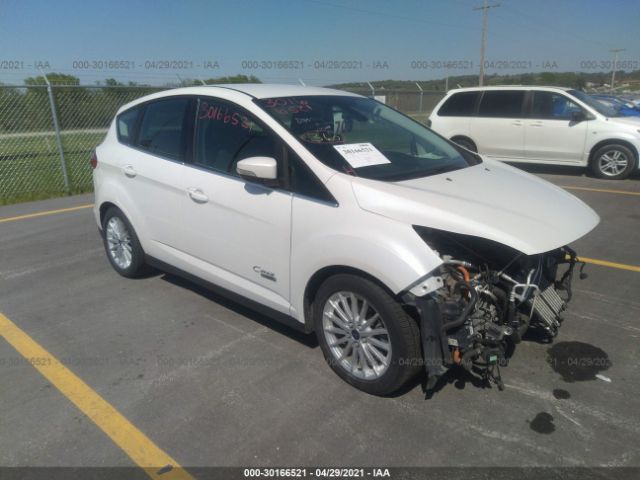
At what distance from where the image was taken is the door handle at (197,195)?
357 centimetres

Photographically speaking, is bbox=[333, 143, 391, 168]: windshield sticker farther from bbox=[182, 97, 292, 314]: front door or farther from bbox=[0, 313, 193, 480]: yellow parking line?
bbox=[0, 313, 193, 480]: yellow parking line

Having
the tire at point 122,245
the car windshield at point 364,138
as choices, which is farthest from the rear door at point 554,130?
the tire at point 122,245

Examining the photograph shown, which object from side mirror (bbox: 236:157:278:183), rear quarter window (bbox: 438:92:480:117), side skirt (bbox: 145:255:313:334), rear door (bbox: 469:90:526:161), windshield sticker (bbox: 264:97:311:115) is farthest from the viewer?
rear quarter window (bbox: 438:92:480:117)

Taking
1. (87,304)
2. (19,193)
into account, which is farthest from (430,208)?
(19,193)

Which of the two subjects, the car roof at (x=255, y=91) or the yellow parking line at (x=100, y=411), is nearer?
the yellow parking line at (x=100, y=411)

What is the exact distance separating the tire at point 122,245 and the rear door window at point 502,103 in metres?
8.59

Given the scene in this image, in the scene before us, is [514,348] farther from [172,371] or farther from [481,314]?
[172,371]

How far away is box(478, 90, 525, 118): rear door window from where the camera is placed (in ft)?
34.1

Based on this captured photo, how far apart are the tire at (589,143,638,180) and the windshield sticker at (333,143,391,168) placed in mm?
7917

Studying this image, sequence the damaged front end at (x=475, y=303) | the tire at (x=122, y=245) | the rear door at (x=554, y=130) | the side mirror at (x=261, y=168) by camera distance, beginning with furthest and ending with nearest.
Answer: the rear door at (x=554, y=130), the tire at (x=122, y=245), the side mirror at (x=261, y=168), the damaged front end at (x=475, y=303)

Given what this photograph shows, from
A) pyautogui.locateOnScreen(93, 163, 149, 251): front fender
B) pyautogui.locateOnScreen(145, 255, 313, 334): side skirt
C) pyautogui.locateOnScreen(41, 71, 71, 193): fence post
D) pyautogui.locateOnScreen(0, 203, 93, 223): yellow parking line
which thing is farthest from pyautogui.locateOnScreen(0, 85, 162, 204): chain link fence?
pyautogui.locateOnScreen(145, 255, 313, 334): side skirt

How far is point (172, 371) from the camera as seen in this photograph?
3254mm

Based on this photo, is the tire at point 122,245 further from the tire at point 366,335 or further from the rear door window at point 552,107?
the rear door window at point 552,107

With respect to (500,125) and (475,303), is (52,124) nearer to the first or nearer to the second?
(500,125)
